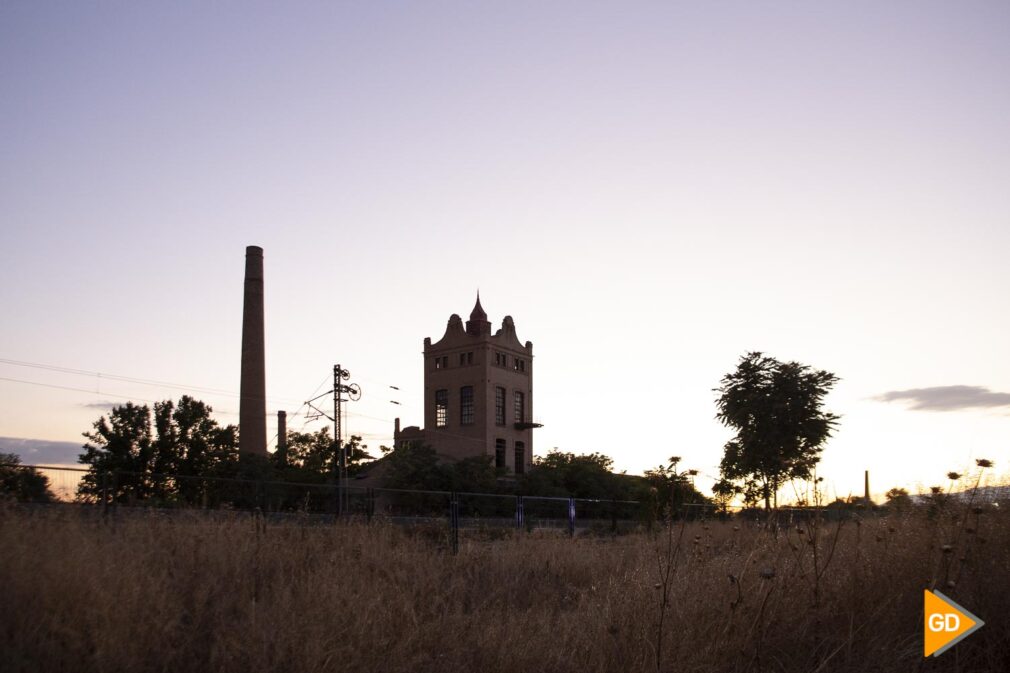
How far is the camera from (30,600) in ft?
23.8

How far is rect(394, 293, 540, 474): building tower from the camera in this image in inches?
2525

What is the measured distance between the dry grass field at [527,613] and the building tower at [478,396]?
52932 mm

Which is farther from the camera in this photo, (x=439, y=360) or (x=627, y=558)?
(x=439, y=360)

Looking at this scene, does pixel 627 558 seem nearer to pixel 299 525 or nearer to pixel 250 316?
pixel 299 525

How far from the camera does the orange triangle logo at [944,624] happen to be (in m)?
5.92

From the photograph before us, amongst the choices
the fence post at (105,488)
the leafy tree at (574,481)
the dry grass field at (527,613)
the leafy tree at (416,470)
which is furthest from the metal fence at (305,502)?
the leafy tree at (574,481)

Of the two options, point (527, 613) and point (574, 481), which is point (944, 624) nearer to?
point (527, 613)

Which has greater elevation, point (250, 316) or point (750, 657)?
point (250, 316)

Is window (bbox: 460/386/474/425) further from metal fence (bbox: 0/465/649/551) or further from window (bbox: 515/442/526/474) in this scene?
metal fence (bbox: 0/465/649/551)

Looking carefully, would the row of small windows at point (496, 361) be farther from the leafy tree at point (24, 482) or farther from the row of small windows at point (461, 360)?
the leafy tree at point (24, 482)

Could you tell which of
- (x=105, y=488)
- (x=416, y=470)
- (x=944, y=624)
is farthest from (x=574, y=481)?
(x=944, y=624)

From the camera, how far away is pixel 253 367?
164 feet

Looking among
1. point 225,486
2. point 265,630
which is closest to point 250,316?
point 225,486

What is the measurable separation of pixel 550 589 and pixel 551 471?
47.8 meters
